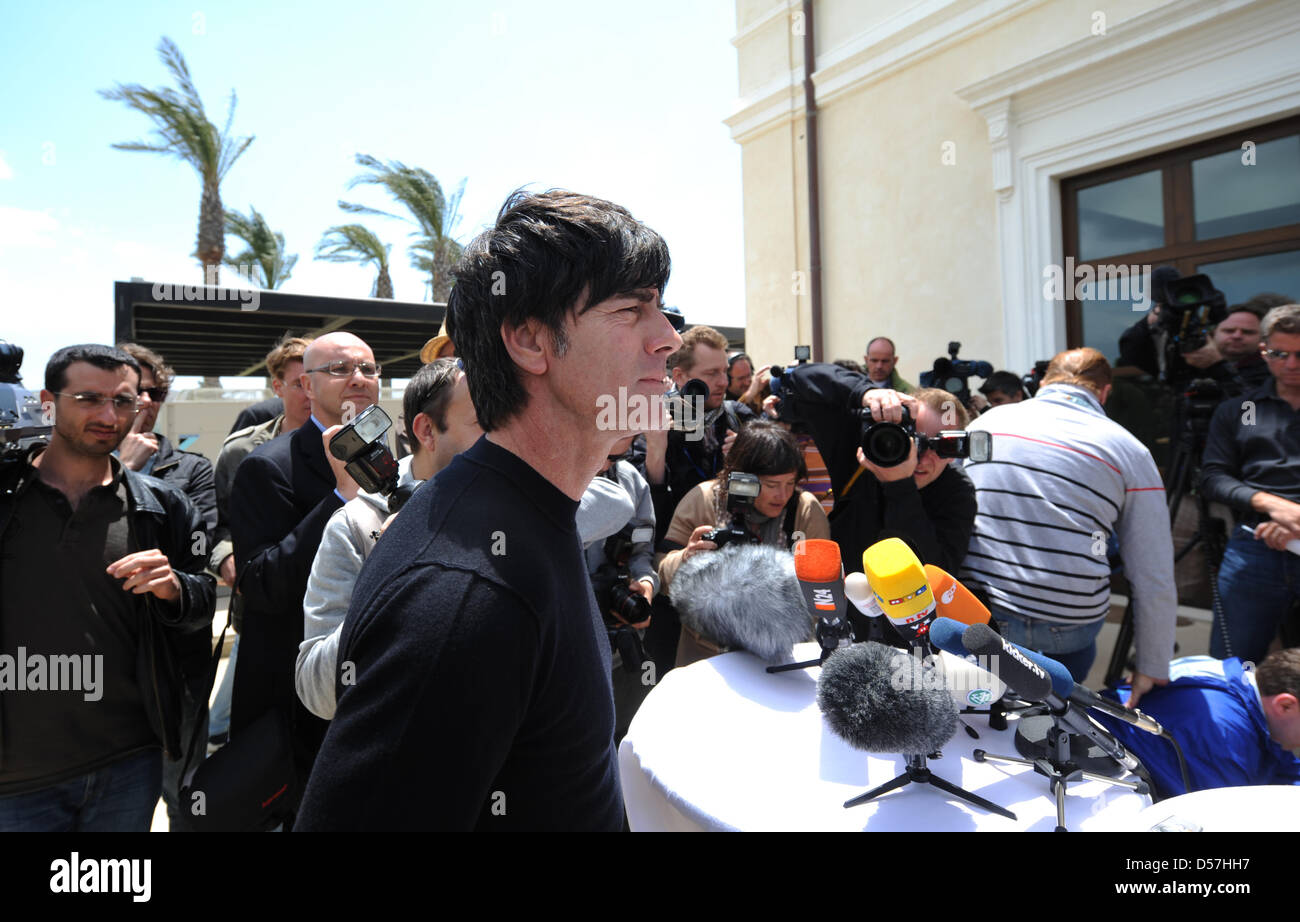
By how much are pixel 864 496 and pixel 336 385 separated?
2.30 m

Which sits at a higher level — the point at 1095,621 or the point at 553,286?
the point at 553,286

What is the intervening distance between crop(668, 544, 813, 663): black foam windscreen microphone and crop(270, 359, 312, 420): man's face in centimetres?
234

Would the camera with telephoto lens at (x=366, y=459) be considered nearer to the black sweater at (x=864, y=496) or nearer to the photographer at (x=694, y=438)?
the photographer at (x=694, y=438)

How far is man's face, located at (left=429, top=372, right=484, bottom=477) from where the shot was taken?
6.97 ft

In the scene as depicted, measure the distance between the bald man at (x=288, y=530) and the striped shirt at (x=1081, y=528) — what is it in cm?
255

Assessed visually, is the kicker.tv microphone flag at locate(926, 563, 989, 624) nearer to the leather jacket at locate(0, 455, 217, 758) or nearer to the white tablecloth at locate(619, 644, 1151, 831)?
the white tablecloth at locate(619, 644, 1151, 831)

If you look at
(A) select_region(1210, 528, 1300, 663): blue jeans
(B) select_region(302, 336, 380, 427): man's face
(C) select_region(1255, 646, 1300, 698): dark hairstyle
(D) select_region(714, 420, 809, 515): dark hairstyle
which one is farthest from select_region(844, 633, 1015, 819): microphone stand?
(A) select_region(1210, 528, 1300, 663): blue jeans

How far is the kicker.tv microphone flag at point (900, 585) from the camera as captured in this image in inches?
64.2

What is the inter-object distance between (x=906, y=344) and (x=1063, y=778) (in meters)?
7.48

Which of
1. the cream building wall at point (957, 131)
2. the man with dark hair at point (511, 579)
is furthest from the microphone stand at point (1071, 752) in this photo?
the cream building wall at point (957, 131)

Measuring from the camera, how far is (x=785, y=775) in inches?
68.1

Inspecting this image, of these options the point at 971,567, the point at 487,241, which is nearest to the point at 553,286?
the point at 487,241
